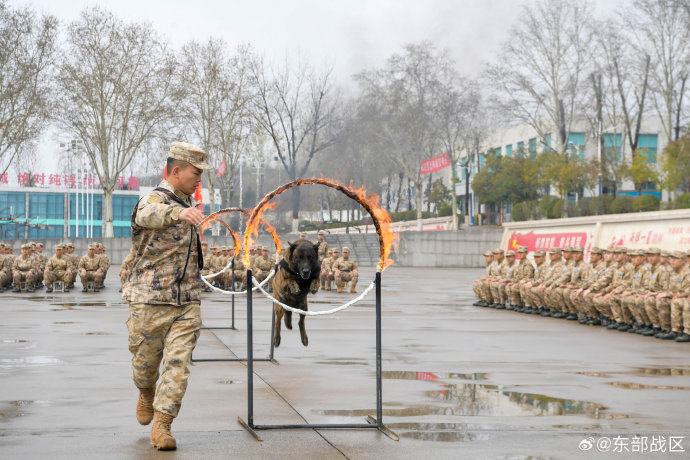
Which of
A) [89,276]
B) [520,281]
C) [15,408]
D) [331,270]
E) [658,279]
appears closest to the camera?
[15,408]

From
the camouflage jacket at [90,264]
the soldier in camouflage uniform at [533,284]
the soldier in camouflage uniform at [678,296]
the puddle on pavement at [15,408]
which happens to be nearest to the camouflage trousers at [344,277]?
the camouflage jacket at [90,264]

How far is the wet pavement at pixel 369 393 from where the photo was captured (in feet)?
22.1

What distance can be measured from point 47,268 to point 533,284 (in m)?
15.5

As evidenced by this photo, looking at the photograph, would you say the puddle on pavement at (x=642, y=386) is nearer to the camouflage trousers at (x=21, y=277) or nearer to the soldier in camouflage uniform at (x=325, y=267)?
the soldier in camouflage uniform at (x=325, y=267)

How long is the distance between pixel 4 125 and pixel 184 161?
153ft

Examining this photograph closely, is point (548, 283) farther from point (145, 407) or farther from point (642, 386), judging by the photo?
point (145, 407)

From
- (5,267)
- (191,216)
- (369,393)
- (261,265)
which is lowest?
(369,393)

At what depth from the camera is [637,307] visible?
1638 cm

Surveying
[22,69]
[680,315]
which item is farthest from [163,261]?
[22,69]

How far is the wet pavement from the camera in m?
6.73

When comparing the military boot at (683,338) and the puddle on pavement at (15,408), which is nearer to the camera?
the puddle on pavement at (15,408)

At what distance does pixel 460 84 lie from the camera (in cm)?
6631

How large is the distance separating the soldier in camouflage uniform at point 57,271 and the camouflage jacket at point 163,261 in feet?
75.1

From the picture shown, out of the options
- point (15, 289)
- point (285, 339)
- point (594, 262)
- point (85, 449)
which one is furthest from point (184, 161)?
point (15, 289)
